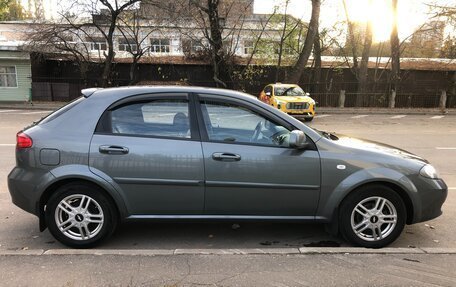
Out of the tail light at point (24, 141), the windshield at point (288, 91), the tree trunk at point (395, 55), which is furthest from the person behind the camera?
the tree trunk at point (395, 55)

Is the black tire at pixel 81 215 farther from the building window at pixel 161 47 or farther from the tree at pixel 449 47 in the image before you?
the tree at pixel 449 47

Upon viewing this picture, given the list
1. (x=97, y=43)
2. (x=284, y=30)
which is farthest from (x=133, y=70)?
(x=284, y=30)

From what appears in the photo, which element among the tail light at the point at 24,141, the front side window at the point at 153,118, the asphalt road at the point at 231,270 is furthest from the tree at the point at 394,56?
the tail light at the point at 24,141

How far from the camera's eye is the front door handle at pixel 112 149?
3814mm

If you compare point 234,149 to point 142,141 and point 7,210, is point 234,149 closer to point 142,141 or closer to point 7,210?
→ point 142,141

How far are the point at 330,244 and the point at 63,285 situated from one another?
2561mm

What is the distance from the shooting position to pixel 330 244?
4.16 m

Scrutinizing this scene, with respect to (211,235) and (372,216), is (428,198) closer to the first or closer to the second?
(372,216)

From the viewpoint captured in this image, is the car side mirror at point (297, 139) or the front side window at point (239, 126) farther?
the front side window at point (239, 126)

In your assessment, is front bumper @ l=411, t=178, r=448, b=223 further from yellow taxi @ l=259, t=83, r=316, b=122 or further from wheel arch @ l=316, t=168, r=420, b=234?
yellow taxi @ l=259, t=83, r=316, b=122

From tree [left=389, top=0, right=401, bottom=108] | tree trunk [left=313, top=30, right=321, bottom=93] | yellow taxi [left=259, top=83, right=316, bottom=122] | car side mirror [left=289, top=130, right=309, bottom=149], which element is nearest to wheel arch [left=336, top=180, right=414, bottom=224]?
car side mirror [left=289, top=130, right=309, bottom=149]

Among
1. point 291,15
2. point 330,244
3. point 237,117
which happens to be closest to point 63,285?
point 237,117

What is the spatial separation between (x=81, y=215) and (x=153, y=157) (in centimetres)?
91

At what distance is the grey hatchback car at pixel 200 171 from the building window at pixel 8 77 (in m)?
25.7
